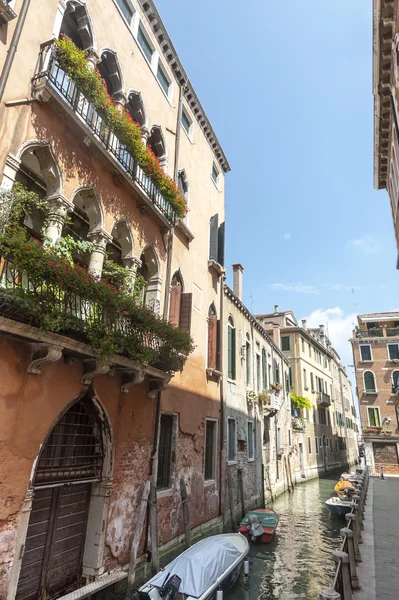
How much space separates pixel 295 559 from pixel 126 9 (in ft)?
46.7

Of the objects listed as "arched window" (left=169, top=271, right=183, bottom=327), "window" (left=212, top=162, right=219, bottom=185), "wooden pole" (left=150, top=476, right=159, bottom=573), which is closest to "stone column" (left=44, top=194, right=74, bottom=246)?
"arched window" (left=169, top=271, right=183, bottom=327)

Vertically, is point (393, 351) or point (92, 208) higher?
point (393, 351)

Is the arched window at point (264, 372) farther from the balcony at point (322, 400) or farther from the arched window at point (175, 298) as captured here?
the balcony at point (322, 400)

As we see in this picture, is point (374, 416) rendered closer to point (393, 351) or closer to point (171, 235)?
point (393, 351)

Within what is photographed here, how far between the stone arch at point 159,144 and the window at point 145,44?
1.82m

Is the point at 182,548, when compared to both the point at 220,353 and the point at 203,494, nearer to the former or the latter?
the point at 203,494

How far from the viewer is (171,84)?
10.4 m

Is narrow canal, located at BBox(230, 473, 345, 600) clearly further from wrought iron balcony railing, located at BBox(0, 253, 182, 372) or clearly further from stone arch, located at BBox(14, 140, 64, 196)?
stone arch, located at BBox(14, 140, 64, 196)

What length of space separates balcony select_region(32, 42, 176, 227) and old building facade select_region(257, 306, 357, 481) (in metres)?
18.8

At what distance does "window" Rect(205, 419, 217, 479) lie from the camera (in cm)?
1030

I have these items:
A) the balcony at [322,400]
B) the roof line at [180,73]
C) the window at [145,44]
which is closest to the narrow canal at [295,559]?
the window at [145,44]

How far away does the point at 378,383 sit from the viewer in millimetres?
28641

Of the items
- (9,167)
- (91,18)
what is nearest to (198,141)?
(91,18)

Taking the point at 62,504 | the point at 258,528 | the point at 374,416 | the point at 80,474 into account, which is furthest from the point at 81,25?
the point at 374,416
